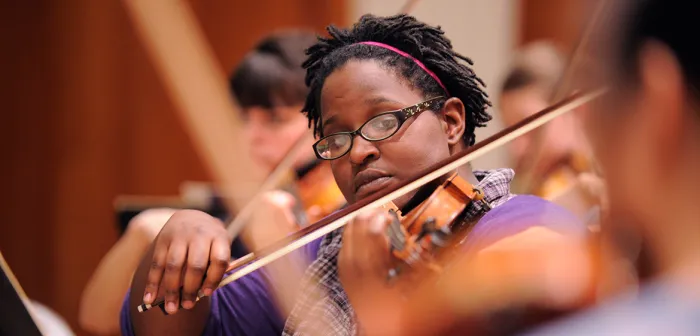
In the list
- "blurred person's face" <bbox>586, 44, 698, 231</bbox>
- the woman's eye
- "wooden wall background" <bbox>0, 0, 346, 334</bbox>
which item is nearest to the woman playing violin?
the woman's eye

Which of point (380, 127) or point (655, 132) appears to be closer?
point (655, 132)

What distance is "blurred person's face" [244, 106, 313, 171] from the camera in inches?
53.6

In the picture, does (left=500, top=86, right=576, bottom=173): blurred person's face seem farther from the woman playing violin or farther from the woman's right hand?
the woman's right hand

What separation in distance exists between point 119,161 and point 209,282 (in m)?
1.53

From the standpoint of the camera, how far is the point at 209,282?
0.69m

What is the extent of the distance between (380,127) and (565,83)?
0.22 metres

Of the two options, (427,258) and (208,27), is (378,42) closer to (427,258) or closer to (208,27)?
(427,258)

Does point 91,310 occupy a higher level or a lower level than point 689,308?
higher

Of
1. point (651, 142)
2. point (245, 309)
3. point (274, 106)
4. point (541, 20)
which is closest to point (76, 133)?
point (274, 106)

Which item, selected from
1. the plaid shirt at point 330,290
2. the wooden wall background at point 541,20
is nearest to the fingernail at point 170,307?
the plaid shirt at point 330,290

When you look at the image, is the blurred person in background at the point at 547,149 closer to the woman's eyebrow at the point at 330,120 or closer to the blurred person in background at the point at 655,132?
the woman's eyebrow at the point at 330,120

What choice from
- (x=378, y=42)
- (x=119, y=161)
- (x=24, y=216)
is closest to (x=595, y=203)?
(x=378, y=42)

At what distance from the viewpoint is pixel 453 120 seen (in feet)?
2.33

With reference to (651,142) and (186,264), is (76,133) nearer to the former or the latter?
(186,264)
